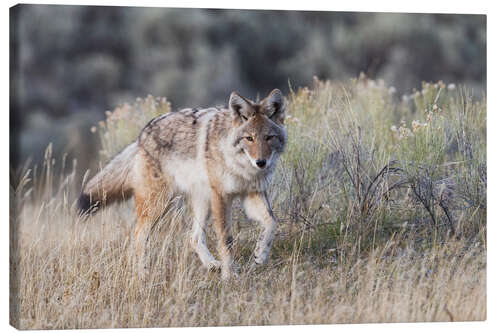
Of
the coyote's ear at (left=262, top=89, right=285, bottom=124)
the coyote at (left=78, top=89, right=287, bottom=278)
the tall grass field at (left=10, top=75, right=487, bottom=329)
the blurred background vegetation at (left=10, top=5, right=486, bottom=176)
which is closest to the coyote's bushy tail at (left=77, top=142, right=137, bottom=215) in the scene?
the coyote at (left=78, top=89, right=287, bottom=278)

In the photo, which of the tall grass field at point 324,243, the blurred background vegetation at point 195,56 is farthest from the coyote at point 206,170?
the blurred background vegetation at point 195,56

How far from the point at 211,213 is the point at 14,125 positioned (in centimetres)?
196

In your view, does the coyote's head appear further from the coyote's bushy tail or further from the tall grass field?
the coyote's bushy tail

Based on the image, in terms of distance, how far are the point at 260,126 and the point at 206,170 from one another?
0.71m

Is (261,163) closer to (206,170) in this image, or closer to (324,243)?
(206,170)

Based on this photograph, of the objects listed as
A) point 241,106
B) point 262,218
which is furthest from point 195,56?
point 262,218

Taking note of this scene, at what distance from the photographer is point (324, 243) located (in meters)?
6.18

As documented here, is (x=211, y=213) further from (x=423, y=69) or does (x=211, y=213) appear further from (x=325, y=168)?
(x=423, y=69)

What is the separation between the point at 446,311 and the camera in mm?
5598

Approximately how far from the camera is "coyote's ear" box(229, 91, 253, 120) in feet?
19.2

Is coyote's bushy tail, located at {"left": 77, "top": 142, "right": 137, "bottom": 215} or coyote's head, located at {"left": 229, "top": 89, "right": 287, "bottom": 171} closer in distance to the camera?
coyote's head, located at {"left": 229, "top": 89, "right": 287, "bottom": 171}

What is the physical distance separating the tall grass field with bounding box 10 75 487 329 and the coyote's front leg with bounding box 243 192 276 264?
0.16 metres

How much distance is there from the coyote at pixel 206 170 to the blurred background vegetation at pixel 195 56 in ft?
3.13

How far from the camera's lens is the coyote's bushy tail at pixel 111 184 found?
6324mm
